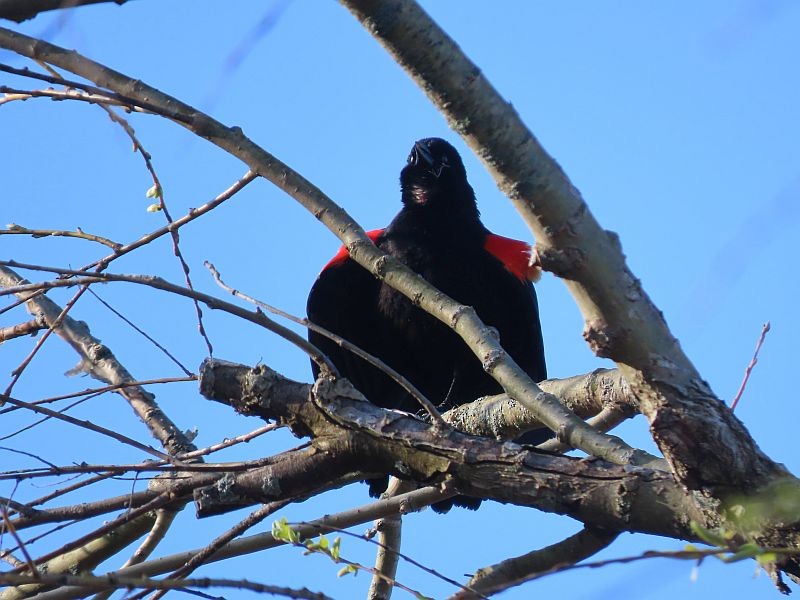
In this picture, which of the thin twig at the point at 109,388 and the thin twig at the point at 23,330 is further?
the thin twig at the point at 23,330

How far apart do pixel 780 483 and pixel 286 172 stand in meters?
1.36

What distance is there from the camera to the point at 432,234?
15.7 ft

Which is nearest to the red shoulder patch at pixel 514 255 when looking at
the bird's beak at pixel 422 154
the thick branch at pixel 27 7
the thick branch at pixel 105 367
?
the bird's beak at pixel 422 154

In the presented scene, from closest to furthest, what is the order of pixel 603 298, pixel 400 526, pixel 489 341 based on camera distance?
1. pixel 603 298
2. pixel 489 341
3. pixel 400 526

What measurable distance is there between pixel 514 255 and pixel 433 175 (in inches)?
22.9

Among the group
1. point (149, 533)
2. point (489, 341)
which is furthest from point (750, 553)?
point (149, 533)

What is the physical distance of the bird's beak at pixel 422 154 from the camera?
16.3ft

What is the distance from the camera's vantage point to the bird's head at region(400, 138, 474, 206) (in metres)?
4.95

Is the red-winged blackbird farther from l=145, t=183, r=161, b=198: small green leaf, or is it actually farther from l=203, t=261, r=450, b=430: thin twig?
l=203, t=261, r=450, b=430: thin twig

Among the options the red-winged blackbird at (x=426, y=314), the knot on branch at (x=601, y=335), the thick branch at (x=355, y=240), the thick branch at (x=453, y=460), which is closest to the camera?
the knot on branch at (x=601, y=335)

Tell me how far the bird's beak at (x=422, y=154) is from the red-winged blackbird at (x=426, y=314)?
0.08 meters

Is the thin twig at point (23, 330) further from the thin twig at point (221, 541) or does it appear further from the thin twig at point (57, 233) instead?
the thin twig at point (221, 541)

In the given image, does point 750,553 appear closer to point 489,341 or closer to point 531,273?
point 489,341

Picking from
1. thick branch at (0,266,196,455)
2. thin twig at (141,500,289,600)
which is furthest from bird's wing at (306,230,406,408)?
thin twig at (141,500,289,600)
